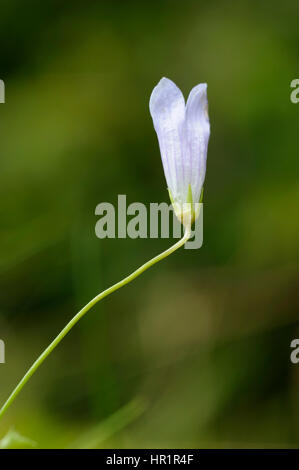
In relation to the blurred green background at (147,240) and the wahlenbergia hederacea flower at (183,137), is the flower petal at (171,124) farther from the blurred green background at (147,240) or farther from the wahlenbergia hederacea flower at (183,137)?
the blurred green background at (147,240)

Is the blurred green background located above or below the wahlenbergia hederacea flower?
above

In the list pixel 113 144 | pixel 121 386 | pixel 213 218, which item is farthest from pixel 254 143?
pixel 121 386

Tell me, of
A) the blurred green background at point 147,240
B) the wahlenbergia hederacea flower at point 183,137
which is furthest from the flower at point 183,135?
the blurred green background at point 147,240

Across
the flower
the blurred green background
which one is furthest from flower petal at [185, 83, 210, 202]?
the blurred green background

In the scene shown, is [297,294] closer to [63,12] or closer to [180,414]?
[180,414]

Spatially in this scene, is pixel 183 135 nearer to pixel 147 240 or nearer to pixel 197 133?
pixel 197 133

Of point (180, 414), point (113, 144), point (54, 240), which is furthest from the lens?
point (113, 144)

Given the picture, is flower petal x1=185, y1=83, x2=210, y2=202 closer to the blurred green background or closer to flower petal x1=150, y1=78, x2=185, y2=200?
flower petal x1=150, y1=78, x2=185, y2=200
